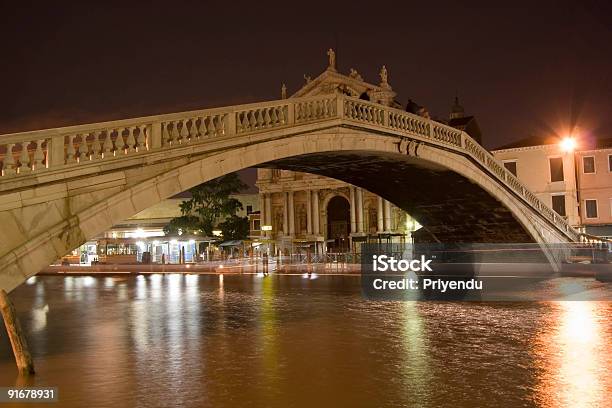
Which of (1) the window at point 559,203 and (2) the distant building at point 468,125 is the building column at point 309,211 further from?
(1) the window at point 559,203

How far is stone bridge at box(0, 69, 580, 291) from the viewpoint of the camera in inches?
434

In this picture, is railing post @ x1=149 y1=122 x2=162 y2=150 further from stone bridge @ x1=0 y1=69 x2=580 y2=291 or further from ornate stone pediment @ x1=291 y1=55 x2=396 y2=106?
ornate stone pediment @ x1=291 y1=55 x2=396 y2=106

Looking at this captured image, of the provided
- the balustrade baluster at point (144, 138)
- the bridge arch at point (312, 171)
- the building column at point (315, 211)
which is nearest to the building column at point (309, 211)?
the building column at point (315, 211)

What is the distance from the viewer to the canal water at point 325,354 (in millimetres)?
7629

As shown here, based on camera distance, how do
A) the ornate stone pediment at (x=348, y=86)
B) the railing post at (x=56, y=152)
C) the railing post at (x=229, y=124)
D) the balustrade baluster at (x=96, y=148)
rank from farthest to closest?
the ornate stone pediment at (x=348, y=86) < the railing post at (x=229, y=124) < the balustrade baluster at (x=96, y=148) < the railing post at (x=56, y=152)

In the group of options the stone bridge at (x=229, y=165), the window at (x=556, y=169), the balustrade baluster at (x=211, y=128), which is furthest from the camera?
the window at (x=556, y=169)

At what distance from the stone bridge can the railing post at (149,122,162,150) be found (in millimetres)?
22

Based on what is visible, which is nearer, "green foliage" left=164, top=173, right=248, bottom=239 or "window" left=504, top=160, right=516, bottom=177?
"window" left=504, top=160, right=516, bottom=177

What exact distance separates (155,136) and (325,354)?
6.11m

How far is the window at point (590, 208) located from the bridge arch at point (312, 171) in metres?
15.6

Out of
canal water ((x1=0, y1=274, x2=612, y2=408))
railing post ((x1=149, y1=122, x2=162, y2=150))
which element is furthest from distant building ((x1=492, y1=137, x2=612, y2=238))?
railing post ((x1=149, y1=122, x2=162, y2=150))

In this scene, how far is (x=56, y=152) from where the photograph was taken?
1151 cm

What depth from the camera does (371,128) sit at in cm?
1931

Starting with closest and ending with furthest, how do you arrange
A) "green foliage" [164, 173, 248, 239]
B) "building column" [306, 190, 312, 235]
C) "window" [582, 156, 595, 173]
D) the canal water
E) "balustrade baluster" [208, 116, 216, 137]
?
1. the canal water
2. "balustrade baluster" [208, 116, 216, 137]
3. "window" [582, 156, 595, 173]
4. "green foliage" [164, 173, 248, 239]
5. "building column" [306, 190, 312, 235]
